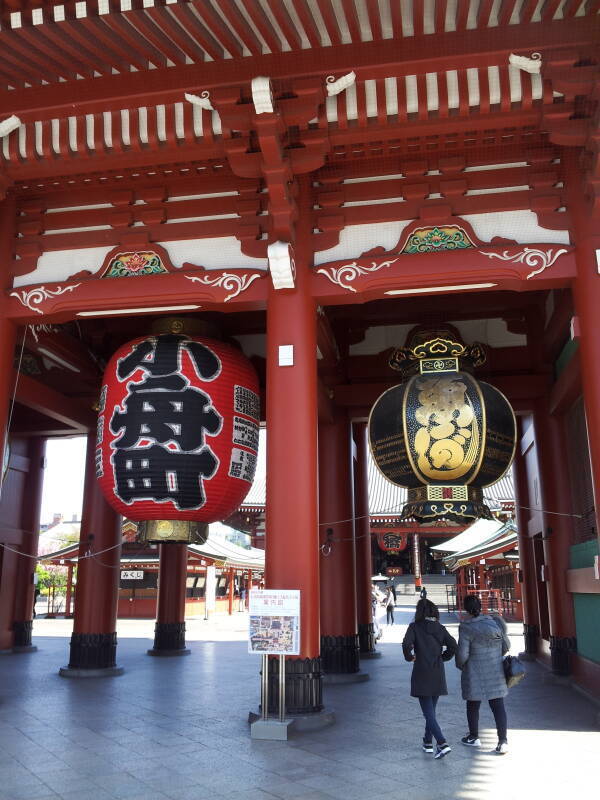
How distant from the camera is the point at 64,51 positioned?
20.2 ft

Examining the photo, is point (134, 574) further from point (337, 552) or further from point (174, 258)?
point (174, 258)

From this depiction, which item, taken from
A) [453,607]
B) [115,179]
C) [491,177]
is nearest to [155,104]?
[115,179]

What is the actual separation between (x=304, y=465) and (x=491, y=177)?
375cm

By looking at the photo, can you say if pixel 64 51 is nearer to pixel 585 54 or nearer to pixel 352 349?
pixel 585 54

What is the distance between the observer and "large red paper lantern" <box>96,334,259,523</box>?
7.20 m

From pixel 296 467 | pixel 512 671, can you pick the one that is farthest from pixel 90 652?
pixel 512 671

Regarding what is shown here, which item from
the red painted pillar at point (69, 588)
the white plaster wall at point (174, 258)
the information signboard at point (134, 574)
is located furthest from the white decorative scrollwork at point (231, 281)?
the red painted pillar at point (69, 588)

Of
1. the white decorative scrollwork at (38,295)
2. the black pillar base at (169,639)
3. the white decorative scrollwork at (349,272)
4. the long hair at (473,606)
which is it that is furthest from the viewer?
the black pillar base at (169,639)

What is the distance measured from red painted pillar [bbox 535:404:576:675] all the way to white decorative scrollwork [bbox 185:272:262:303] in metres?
5.63

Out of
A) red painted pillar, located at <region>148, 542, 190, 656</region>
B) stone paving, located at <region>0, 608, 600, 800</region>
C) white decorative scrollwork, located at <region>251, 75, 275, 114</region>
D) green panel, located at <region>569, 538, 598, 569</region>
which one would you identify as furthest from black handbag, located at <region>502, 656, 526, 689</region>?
red painted pillar, located at <region>148, 542, 190, 656</region>

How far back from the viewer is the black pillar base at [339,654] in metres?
10.1

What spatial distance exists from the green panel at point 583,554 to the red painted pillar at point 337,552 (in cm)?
328

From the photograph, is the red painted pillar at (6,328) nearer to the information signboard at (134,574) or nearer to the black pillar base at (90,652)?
the black pillar base at (90,652)

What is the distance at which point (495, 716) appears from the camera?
5.54 metres
